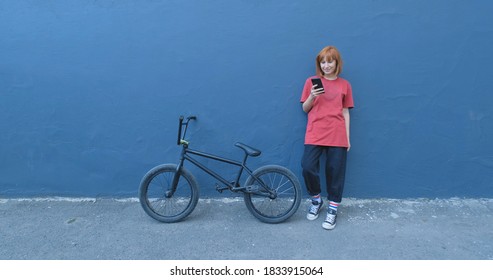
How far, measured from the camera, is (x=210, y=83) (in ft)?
11.4

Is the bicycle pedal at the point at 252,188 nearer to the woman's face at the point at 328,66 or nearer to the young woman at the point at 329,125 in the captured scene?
the young woman at the point at 329,125

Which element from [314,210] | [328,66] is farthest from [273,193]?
[328,66]

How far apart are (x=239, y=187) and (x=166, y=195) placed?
30.0 inches

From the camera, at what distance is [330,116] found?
3.15 m

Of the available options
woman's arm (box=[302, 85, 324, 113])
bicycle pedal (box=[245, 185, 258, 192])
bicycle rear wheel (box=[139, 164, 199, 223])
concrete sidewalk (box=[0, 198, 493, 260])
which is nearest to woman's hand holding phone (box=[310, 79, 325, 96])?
woman's arm (box=[302, 85, 324, 113])

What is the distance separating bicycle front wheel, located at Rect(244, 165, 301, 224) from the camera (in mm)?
3193

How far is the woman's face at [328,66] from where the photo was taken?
3084mm

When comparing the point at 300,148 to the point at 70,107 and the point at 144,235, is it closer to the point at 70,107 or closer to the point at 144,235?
the point at 144,235

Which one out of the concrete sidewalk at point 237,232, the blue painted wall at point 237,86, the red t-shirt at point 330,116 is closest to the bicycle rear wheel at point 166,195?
the concrete sidewalk at point 237,232

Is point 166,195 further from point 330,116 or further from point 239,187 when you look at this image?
point 330,116

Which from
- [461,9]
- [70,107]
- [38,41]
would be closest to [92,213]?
[70,107]

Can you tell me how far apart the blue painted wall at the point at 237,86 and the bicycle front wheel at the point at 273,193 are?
26 cm

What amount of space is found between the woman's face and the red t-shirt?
0.32 feet

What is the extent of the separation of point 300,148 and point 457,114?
5.84ft
